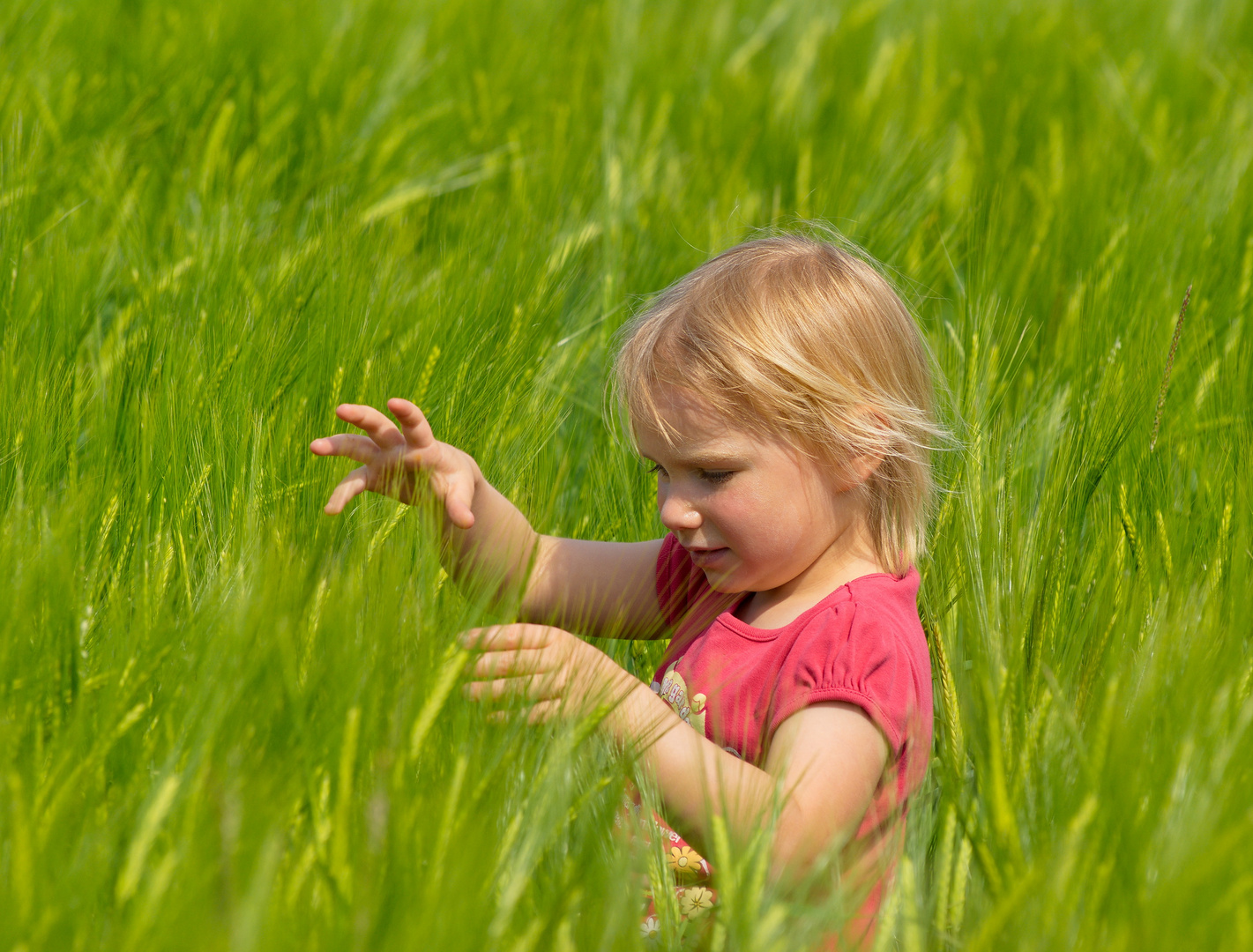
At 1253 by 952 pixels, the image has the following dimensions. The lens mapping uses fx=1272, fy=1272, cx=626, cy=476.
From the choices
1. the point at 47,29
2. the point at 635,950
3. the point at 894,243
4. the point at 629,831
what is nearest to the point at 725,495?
the point at 629,831

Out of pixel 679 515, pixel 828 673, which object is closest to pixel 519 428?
pixel 679 515

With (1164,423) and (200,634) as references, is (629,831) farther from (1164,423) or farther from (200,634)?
(1164,423)

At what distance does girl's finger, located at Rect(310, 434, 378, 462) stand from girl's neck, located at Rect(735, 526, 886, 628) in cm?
35

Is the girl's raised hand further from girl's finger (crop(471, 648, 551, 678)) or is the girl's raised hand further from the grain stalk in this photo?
the grain stalk

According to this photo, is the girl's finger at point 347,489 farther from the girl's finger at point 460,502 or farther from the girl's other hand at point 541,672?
the girl's other hand at point 541,672

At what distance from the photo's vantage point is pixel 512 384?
129 cm

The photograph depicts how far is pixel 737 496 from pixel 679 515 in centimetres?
5

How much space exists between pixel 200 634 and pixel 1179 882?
60 cm

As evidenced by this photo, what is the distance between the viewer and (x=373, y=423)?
39.9 inches

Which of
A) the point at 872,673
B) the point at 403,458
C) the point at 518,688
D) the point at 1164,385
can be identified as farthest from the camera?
the point at 1164,385

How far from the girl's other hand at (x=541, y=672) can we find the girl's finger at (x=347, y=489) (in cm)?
19

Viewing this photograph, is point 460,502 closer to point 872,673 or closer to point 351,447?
point 351,447

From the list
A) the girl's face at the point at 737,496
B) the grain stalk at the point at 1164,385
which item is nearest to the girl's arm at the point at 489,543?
the girl's face at the point at 737,496

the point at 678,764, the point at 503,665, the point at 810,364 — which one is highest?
the point at 810,364
